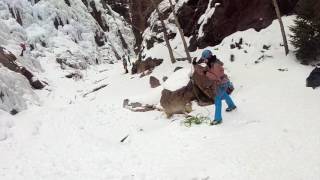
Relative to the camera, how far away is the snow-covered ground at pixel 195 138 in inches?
283

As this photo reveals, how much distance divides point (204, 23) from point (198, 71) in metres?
8.11

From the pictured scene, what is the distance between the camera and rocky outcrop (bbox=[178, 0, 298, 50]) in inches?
660

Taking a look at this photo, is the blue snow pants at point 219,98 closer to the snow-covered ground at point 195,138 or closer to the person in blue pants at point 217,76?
the person in blue pants at point 217,76

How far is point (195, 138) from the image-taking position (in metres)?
9.09

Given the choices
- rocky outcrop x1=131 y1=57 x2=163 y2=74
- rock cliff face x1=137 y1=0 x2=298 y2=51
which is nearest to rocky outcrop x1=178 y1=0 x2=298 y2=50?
rock cliff face x1=137 y1=0 x2=298 y2=51

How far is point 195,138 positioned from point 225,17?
10792 millimetres

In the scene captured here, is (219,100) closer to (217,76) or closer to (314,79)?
(217,76)

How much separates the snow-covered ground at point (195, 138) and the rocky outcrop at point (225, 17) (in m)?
0.75

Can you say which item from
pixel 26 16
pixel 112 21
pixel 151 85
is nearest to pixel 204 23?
pixel 151 85

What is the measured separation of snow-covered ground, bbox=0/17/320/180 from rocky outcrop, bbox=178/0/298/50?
751 mm

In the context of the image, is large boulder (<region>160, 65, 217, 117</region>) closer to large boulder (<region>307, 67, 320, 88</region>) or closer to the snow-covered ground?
the snow-covered ground

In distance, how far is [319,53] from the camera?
1283 cm

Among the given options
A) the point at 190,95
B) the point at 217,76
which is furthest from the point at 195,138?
the point at 190,95

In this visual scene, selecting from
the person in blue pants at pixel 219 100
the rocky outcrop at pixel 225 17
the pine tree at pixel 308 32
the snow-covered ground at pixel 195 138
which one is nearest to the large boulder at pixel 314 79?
the snow-covered ground at pixel 195 138
